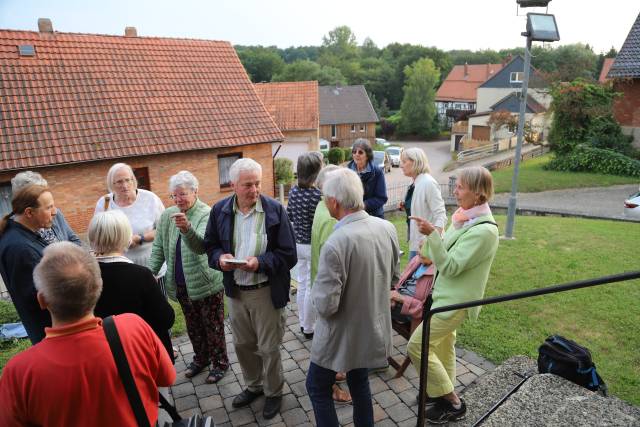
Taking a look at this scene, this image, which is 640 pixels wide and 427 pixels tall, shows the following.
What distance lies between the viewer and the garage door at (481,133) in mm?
44688

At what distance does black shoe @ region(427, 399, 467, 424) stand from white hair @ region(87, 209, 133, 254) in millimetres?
2694

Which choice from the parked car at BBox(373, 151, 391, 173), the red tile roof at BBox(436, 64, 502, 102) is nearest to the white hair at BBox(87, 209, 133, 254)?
the parked car at BBox(373, 151, 391, 173)

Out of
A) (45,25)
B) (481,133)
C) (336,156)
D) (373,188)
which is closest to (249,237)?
(373,188)

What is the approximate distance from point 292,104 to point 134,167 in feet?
60.4

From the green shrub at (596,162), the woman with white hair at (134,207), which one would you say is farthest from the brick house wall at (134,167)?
the green shrub at (596,162)

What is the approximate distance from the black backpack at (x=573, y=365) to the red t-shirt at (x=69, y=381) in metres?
3.18

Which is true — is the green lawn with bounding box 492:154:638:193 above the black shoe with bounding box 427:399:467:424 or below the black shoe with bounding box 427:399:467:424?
below

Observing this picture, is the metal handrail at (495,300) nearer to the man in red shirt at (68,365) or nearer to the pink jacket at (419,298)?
the pink jacket at (419,298)

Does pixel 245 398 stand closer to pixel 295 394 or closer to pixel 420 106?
pixel 295 394

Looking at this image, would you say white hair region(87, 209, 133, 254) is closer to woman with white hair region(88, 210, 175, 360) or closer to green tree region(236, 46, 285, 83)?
woman with white hair region(88, 210, 175, 360)

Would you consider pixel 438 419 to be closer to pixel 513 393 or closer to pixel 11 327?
pixel 513 393

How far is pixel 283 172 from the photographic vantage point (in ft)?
82.4

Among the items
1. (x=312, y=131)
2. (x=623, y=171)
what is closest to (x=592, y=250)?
(x=623, y=171)

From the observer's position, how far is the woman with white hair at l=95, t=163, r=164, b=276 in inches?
171
